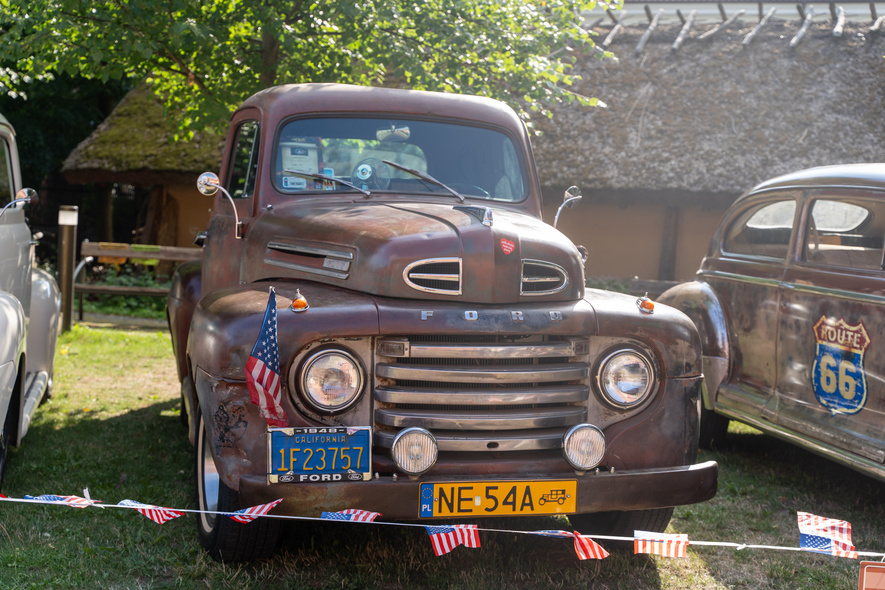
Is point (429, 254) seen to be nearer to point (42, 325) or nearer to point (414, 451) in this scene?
point (414, 451)

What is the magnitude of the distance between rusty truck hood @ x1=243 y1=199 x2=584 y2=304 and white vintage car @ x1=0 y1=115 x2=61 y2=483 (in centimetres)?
129

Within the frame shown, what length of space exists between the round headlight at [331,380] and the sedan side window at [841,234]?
3018 mm

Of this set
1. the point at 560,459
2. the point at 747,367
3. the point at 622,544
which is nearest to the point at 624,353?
the point at 560,459

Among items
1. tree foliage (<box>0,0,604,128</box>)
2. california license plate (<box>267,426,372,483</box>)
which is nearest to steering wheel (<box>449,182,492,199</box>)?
california license plate (<box>267,426,372,483</box>)

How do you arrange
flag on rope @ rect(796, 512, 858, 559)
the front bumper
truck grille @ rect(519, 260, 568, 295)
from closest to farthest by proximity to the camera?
1. flag on rope @ rect(796, 512, 858, 559)
2. the front bumper
3. truck grille @ rect(519, 260, 568, 295)

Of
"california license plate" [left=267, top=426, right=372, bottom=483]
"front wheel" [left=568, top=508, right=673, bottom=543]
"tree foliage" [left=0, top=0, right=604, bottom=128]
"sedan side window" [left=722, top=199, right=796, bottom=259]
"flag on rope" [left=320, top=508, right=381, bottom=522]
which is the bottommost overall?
"front wheel" [left=568, top=508, right=673, bottom=543]

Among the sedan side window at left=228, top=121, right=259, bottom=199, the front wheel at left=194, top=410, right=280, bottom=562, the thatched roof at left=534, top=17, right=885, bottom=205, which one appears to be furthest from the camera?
the thatched roof at left=534, top=17, right=885, bottom=205

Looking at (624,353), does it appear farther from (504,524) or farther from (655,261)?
(655,261)

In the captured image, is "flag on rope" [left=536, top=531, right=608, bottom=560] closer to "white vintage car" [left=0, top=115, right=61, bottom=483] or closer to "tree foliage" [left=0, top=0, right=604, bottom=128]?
→ "white vintage car" [left=0, top=115, right=61, bottom=483]

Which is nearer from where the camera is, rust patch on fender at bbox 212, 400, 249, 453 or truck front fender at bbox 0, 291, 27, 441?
rust patch on fender at bbox 212, 400, 249, 453

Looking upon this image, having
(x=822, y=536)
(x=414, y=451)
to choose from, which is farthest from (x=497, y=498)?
(x=822, y=536)

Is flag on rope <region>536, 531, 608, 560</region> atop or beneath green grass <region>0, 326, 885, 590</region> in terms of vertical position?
atop

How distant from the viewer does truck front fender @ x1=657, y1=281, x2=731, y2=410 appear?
5309 millimetres

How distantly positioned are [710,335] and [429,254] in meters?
2.81
